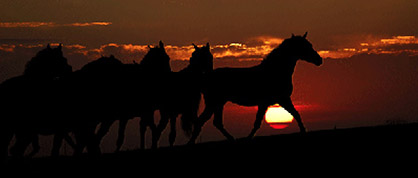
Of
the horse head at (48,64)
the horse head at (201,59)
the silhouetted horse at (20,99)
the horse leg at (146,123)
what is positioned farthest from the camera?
the horse head at (201,59)

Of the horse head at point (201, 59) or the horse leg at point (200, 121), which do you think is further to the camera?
the horse head at point (201, 59)

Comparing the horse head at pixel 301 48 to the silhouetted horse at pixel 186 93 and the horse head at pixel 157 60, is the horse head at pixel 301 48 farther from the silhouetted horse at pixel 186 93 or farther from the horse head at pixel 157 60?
the horse head at pixel 157 60

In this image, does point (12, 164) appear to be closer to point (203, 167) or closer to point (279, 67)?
point (203, 167)

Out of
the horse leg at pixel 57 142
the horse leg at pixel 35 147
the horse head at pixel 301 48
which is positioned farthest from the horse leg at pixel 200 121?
the horse leg at pixel 57 142

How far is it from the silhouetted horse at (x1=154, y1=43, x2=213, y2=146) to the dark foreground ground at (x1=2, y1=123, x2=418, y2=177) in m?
2.12

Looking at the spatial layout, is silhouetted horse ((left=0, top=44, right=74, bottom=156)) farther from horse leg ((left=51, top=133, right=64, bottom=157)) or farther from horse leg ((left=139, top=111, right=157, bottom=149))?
horse leg ((left=139, top=111, right=157, bottom=149))

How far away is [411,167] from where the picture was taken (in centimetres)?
905

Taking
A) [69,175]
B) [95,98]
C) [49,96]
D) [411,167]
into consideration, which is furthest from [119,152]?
[411,167]

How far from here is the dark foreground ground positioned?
9562mm

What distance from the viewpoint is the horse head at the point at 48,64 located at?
12.7 metres

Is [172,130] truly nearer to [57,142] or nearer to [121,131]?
[121,131]

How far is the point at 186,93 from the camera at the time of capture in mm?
15758

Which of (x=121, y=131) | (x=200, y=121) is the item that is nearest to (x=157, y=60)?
(x=121, y=131)

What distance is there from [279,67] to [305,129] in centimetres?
207
